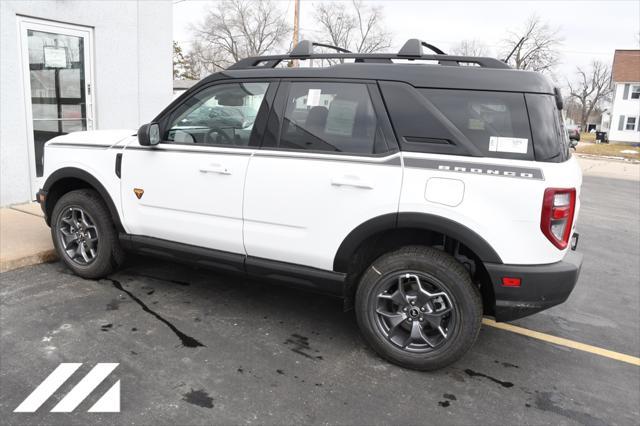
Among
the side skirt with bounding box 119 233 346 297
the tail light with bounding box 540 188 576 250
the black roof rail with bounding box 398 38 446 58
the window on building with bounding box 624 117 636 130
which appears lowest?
the side skirt with bounding box 119 233 346 297

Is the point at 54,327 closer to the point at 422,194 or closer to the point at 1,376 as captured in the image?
the point at 1,376

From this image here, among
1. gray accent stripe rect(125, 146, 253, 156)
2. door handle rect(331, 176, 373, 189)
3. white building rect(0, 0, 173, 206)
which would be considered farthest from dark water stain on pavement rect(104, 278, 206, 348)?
white building rect(0, 0, 173, 206)

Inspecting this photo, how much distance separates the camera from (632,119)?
4491cm

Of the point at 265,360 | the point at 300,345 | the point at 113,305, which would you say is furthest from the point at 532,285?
the point at 113,305

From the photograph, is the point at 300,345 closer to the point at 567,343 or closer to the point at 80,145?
the point at 567,343

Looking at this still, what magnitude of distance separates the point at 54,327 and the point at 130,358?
0.80 meters

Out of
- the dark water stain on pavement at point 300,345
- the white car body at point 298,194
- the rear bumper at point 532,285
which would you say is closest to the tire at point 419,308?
the rear bumper at point 532,285

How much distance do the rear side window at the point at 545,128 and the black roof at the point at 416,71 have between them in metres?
0.06

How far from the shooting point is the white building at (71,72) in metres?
6.80

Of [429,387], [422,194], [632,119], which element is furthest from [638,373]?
[632,119]

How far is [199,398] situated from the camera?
2951 mm

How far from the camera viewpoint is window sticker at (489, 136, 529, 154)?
10.00 feet

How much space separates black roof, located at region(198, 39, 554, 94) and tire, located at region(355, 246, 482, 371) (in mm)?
1083

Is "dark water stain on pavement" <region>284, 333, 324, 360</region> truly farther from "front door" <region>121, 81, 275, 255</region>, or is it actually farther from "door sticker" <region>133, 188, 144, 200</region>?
"door sticker" <region>133, 188, 144, 200</region>
